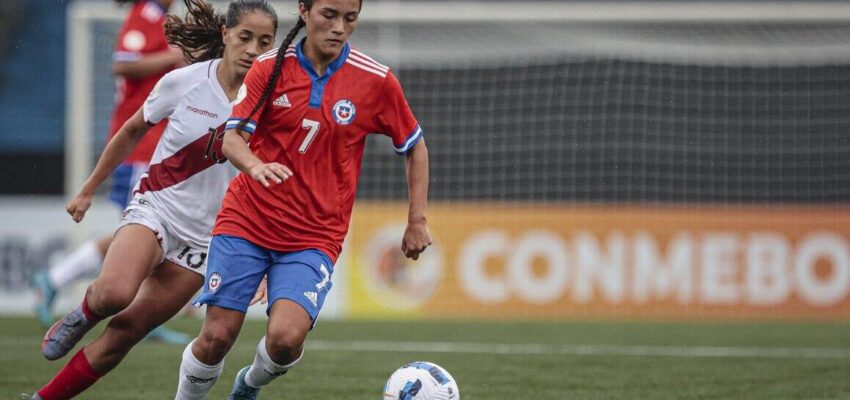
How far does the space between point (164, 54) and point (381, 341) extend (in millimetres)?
2646

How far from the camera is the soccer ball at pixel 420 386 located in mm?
4996

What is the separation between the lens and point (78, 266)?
28.6 ft

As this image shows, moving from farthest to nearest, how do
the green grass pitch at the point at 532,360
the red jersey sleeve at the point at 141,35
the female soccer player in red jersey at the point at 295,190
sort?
the red jersey sleeve at the point at 141,35 < the green grass pitch at the point at 532,360 < the female soccer player in red jersey at the point at 295,190

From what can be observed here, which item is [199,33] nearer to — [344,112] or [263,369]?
[344,112]

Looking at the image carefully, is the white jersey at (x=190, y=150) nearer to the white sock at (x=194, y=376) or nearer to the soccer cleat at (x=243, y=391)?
the soccer cleat at (x=243, y=391)

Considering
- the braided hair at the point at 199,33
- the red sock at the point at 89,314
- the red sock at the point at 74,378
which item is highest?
the braided hair at the point at 199,33

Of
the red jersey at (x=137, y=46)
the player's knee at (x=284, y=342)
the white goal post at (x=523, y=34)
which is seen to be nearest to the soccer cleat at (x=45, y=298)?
the red jersey at (x=137, y=46)

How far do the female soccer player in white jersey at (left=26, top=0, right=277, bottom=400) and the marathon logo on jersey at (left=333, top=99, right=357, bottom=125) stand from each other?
62 centimetres

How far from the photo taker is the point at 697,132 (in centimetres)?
1333

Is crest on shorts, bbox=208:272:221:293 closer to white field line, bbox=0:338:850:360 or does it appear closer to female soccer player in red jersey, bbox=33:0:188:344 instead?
female soccer player in red jersey, bbox=33:0:188:344

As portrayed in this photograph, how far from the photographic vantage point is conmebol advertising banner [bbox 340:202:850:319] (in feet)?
38.6

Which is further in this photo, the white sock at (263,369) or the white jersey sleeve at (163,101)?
the white jersey sleeve at (163,101)

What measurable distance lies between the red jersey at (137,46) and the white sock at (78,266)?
91cm

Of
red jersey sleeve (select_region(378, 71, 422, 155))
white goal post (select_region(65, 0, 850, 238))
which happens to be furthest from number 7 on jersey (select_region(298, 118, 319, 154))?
white goal post (select_region(65, 0, 850, 238))
